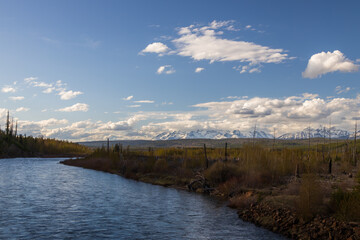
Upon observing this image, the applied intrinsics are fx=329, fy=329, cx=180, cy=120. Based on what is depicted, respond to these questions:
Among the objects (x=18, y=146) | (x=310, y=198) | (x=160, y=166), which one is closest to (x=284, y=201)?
(x=310, y=198)

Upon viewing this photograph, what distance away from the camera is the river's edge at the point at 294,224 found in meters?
20.8

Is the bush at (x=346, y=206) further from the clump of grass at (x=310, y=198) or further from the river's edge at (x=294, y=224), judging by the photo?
the clump of grass at (x=310, y=198)

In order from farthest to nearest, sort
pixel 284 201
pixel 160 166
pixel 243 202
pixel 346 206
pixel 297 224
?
pixel 160 166, pixel 243 202, pixel 284 201, pixel 297 224, pixel 346 206

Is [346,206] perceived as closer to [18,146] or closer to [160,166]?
[160,166]

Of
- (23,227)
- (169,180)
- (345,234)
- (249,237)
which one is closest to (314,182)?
(345,234)

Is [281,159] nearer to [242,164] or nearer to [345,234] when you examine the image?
[242,164]

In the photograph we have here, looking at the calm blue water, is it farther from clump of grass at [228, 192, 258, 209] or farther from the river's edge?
clump of grass at [228, 192, 258, 209]

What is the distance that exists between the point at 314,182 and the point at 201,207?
1247 centimetres

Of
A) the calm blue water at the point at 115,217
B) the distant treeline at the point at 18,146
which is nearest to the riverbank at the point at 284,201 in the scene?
the calm blue water at the point at 115,217

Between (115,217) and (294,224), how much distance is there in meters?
14.7

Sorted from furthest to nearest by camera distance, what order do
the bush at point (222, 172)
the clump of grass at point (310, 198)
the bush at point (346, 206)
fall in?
1. the bush at point (222, 172)
2. the clump of grass at point (310, 198)
3. the bush at point (346, 206)

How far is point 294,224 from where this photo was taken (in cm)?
2400

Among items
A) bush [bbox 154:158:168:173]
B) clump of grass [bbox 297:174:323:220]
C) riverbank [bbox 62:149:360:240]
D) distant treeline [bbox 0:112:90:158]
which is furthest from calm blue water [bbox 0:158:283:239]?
distant treeline [bbox 0:112:90:158]

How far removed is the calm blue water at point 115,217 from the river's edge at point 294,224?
1080mm
